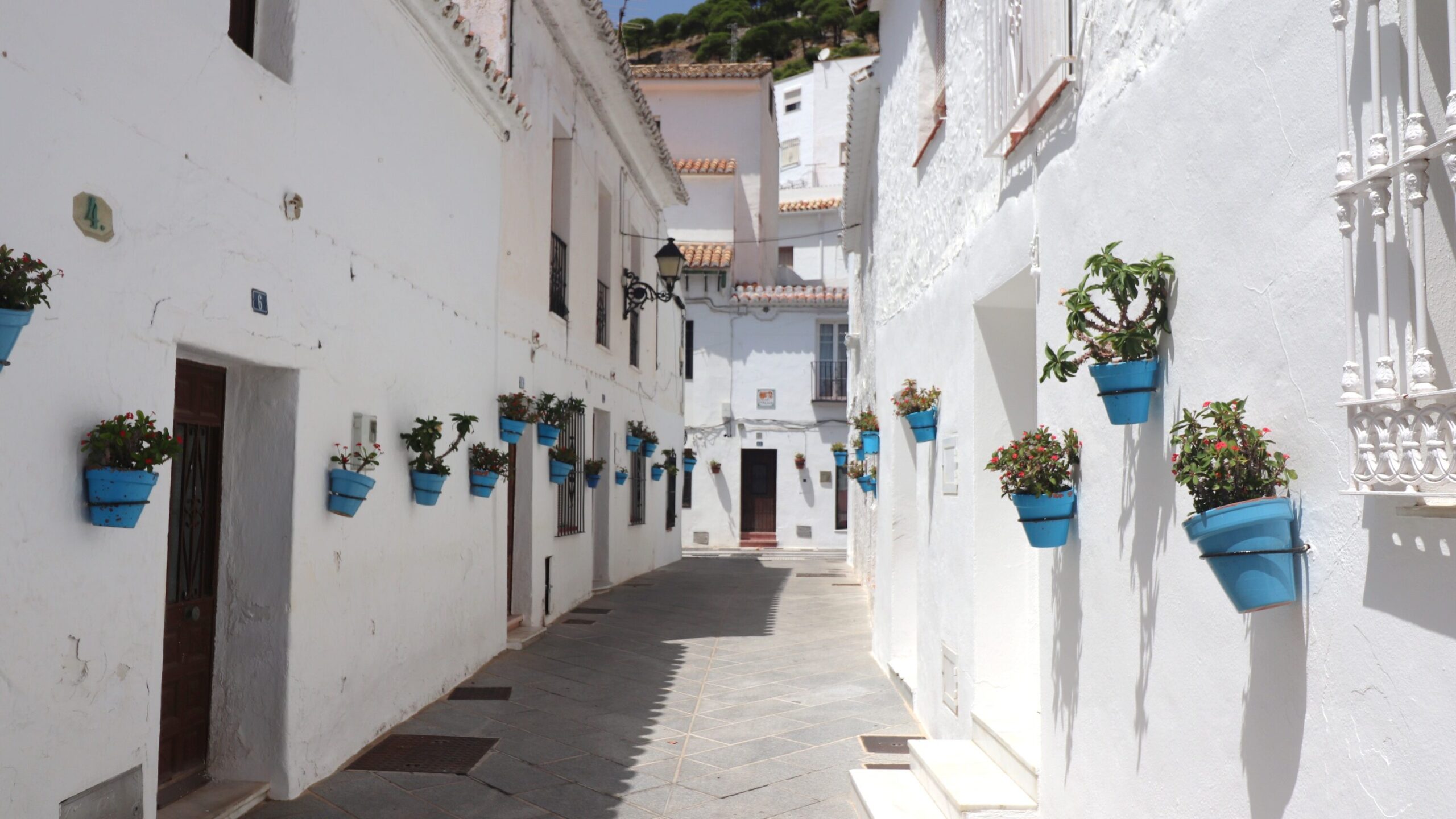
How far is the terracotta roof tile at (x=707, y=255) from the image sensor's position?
24.1 meters

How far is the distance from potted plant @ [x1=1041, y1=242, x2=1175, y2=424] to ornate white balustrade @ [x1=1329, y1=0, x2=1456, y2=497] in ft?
3.05

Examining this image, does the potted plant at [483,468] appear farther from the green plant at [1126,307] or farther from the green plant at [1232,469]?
the green plant at [1232,469]

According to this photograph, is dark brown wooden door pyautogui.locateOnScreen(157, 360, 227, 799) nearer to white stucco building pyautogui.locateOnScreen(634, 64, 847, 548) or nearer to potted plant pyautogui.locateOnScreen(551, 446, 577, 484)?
potted plant pyautogui.locateOnScreen(551, 446, 577, 484)

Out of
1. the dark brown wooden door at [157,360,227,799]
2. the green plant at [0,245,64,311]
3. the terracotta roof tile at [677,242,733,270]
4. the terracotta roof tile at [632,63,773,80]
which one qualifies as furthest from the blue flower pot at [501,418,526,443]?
the terracotta roof tile at [632,63,773,80]

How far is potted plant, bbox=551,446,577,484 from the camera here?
11016mm

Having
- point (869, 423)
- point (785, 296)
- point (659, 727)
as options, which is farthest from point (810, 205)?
point (659, 727)

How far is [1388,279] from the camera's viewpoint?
213cm

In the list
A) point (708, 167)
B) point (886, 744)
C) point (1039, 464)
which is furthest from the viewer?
point (708, 167)

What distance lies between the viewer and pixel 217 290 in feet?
15.3

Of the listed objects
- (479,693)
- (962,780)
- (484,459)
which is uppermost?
(484,459)

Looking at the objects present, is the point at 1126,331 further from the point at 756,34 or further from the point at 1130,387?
the point at 756,34

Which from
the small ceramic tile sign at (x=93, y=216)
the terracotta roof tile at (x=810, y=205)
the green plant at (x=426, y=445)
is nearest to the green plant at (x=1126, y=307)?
the small ceramic tile sign at (x=93, y=216)

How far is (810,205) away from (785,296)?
5800mm

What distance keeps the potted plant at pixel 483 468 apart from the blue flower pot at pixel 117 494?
4.62 metres
